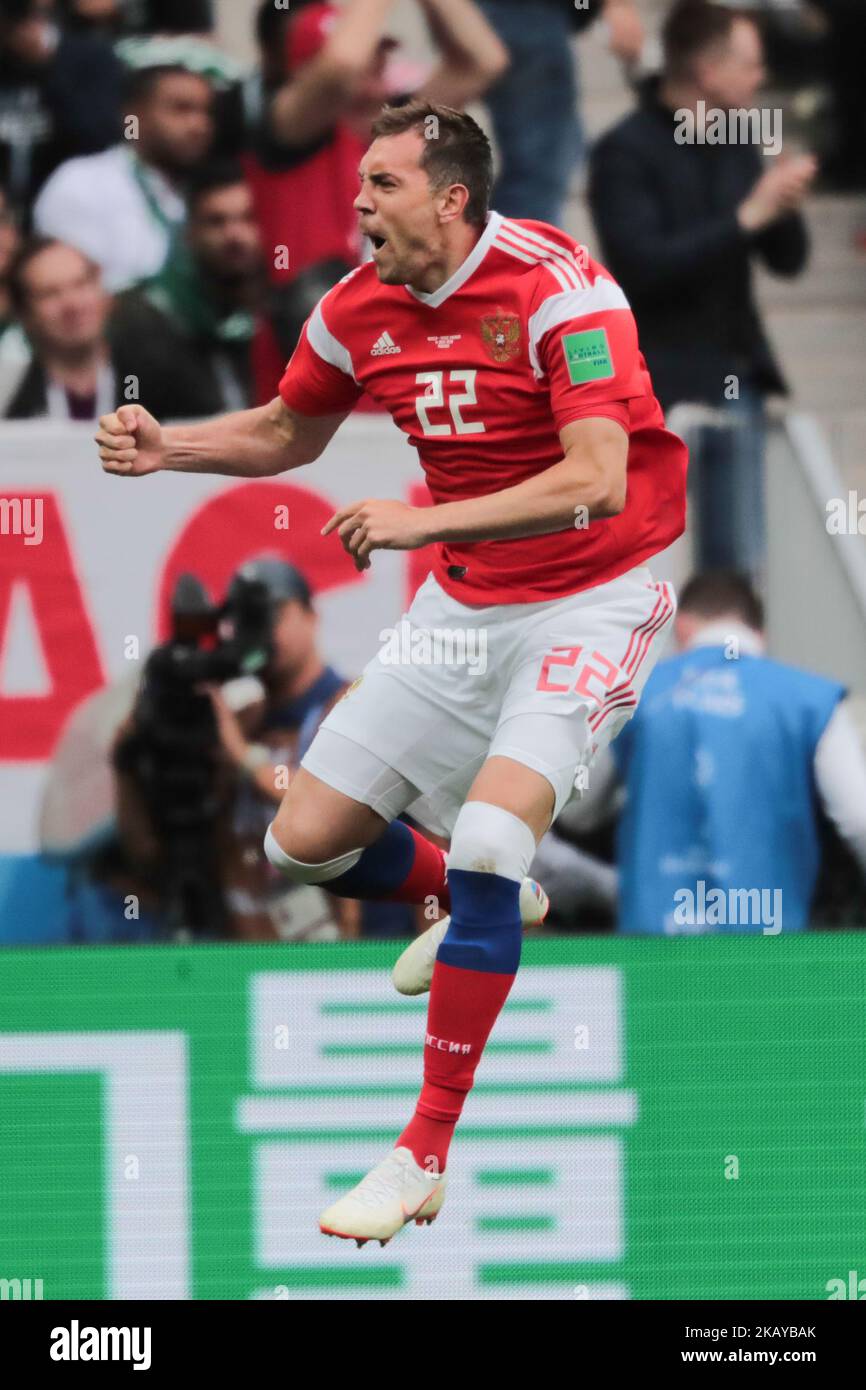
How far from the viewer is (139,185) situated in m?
6.53

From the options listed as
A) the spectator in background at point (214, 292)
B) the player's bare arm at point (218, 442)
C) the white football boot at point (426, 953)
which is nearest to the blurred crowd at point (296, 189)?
the spectator in background at point (214, 292)

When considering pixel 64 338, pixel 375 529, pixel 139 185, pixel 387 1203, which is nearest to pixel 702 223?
pixel 139 185

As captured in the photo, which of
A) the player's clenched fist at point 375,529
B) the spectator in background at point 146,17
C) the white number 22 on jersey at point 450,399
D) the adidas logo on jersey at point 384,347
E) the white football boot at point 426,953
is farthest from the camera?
the spectator in background at point 146,17

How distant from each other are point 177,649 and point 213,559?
0.28 meters

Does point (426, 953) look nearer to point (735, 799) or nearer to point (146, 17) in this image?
point (735, 799)

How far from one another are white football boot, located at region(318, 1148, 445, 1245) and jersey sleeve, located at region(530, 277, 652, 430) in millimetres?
1394

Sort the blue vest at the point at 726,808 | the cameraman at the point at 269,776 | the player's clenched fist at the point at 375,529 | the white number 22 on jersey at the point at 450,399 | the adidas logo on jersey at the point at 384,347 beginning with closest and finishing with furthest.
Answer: the player's clenched fist at the point at 375,529
the white number 22 on jersey at the point at 450,399
the adidas logo on jersey at the point at 384,347
the blue vest at the point at 726,808
the cameraman at the point at 269,776

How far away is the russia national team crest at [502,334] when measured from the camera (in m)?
→ 4.39

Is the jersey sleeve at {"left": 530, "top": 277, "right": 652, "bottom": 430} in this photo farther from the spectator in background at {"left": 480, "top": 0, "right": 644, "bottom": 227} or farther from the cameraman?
the spectator in background at {"left": 480, "top": 0, "right": 644, "bottom": 227}

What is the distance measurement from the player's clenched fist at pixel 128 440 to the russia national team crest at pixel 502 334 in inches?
26.3

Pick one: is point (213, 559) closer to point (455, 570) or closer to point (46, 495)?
point (46, 495)

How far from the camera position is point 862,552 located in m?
6.46

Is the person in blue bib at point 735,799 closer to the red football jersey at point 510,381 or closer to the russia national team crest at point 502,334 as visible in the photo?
the red football jersey at point 510,381

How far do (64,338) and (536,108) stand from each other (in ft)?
4.78
